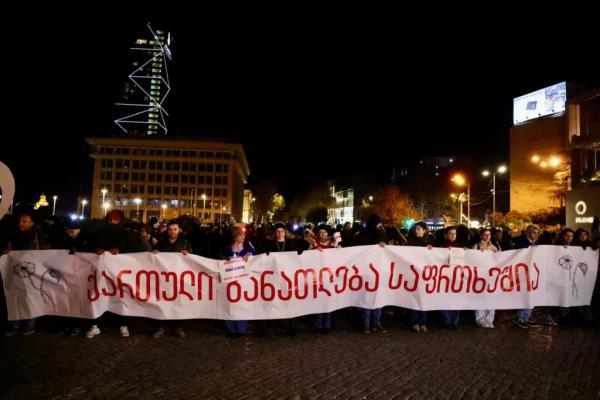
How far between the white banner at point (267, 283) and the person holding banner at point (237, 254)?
169 mm

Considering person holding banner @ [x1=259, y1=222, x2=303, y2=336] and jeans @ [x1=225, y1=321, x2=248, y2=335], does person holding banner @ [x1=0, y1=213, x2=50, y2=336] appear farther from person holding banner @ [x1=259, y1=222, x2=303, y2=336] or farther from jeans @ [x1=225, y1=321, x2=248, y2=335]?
person holding banner @ [x1=259, y1=222, x2=303, y2=336]

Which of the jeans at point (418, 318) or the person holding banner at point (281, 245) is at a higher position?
the person holding banner at point (281, 245)

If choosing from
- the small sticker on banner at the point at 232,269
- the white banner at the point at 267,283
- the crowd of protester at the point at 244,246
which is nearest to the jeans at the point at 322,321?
the crowd of protester at the point at 244,246

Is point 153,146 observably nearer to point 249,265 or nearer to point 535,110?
point 535,110

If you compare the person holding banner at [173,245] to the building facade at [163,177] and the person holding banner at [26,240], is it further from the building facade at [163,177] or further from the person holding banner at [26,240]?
the building facade at [163,177]

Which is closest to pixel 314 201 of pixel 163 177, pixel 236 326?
pixel 163 177

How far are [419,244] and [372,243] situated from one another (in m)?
0.92

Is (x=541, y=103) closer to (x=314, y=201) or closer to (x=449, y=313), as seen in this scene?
(x=449, y=313)

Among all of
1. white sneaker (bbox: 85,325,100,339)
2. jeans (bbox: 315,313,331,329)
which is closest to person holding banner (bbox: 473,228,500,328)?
jeans (bbox: 315,313,331,329)

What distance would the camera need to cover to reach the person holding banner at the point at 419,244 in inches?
295

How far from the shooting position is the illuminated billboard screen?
5153 cm

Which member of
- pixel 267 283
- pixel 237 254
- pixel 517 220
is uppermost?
pixel 517 220

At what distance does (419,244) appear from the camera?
8.11 meters

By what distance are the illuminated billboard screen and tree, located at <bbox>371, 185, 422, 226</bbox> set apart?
64.9 feet
